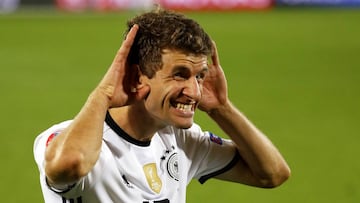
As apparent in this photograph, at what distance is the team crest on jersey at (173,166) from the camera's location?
13.0 ft

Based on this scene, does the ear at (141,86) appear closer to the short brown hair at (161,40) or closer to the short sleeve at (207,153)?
the short brown hair at (161,40)

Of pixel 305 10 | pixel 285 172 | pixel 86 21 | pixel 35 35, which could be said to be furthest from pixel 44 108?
pixel 305 10

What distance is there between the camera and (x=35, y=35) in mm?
20672

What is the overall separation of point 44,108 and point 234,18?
14.8m

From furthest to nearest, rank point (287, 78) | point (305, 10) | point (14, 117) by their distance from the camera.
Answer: point (305, 10) → point (287, 78) → point (14, 117)

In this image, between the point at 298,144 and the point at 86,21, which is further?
the point at 86,21

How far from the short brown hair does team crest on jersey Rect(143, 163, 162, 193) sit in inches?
17.3

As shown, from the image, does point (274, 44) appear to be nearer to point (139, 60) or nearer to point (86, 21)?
point (86, 21)

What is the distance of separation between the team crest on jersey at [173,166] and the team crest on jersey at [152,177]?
107mm

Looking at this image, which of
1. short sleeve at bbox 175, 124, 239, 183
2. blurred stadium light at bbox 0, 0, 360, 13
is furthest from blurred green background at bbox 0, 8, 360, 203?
short sleeve at bbox 175, 124, 239, 183

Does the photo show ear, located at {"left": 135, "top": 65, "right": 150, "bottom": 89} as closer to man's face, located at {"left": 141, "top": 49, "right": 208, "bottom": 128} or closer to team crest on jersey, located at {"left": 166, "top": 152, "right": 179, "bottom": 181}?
man's face, located at {"left": 141, "top": 49, "right": 208, "bottom": 128}

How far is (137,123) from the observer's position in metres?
3.78

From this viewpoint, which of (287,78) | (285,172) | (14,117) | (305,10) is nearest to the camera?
(285,172)

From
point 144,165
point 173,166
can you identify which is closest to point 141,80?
point 144,165
